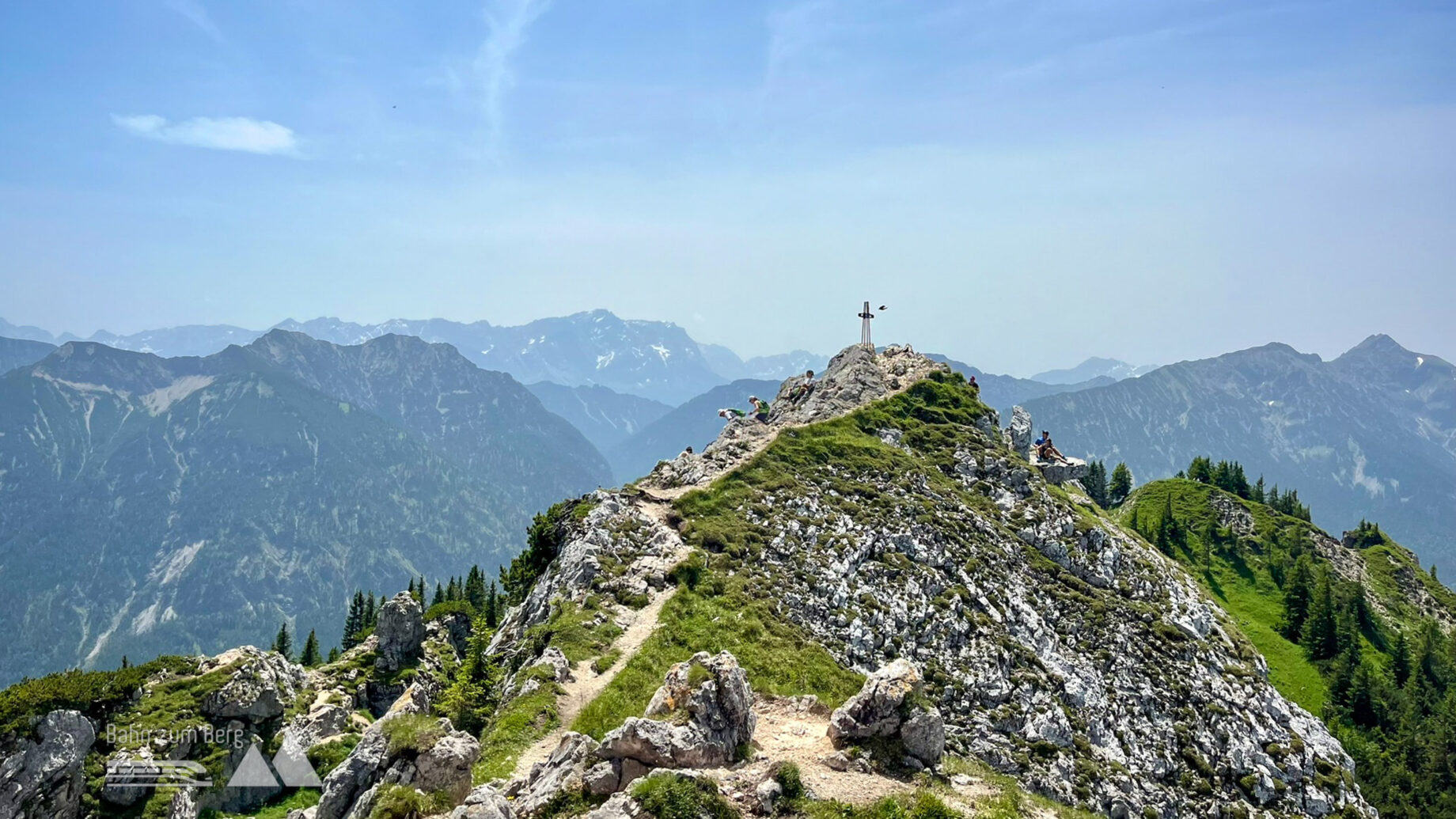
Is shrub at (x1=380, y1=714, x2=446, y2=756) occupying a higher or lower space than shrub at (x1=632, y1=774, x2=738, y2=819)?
higher

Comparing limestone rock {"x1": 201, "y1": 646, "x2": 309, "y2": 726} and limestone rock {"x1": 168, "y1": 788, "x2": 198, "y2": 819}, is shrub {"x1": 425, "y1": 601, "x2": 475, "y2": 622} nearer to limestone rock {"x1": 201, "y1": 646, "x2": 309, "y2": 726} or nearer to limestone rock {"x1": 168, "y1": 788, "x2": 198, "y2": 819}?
limestone rock {"x1": 201, "y1": 646, "x2": 309, "y2": 726}

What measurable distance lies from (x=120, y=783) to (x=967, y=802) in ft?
186

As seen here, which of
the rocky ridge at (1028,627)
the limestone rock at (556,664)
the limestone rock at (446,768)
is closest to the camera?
the limestone rock at (446,768)

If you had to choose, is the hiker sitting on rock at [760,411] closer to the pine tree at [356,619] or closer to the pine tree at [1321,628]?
the pine tree at [1321,628]

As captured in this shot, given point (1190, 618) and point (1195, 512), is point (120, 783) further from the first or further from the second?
point (1195, 512)

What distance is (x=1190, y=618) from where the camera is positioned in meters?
64.8

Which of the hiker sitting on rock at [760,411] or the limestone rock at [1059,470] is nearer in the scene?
the limestone rock at [1059,470]

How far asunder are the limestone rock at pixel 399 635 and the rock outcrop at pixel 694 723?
62.9 m

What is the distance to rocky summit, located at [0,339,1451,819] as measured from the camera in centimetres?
2806

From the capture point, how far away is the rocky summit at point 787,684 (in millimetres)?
28062

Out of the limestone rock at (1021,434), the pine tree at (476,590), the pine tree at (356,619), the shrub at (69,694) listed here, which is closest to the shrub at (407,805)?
the shrub at (69,694)

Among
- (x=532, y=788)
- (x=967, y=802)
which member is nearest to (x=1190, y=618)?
(x=967, y=802)
